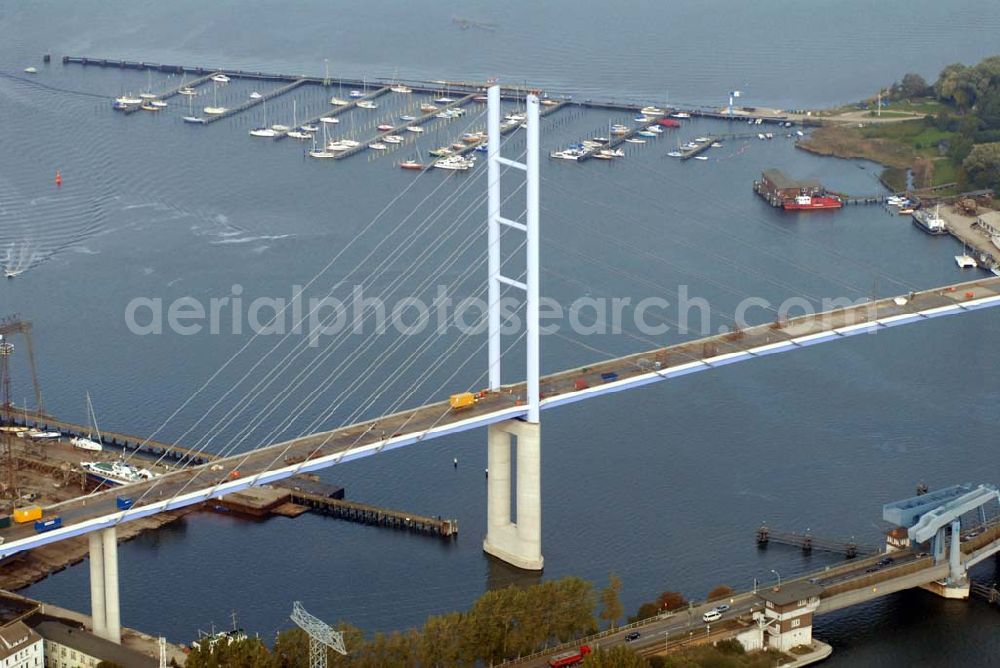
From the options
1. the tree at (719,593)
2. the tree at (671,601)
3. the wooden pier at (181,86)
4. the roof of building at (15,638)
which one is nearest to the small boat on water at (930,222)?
the tree at (719,593)

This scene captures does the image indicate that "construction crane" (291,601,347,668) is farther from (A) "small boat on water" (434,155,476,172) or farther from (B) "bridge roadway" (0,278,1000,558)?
(A) "small boat on water" (434,155,476,172)

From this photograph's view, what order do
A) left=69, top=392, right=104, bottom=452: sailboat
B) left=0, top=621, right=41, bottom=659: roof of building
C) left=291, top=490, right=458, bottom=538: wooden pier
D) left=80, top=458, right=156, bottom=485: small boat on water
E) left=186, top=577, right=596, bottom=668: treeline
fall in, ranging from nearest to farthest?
left=186, top=577, right=596, bottom=668: treeline, left=0, top=621, right=41, bottom=659: roof of building, left=291, top=490, right=458, bottom=538: wooden pier, left=80, top=458, right=156, bottom=485: small boat on water, left=69, top=392, right=104, bottom=452: sailboat

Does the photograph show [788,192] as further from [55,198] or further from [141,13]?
[141,13]

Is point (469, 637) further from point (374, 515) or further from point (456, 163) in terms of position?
point (456, 163)

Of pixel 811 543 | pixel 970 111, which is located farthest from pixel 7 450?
pixel 970 111

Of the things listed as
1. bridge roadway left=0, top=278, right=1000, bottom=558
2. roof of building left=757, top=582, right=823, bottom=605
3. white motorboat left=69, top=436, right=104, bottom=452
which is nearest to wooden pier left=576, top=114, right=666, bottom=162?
bridge roadway left=0, top=278, right=1000, bottom=558

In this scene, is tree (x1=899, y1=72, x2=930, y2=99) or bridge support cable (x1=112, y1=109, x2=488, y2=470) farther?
tree (x1=899, y1=72, x2=930, y2=99)
